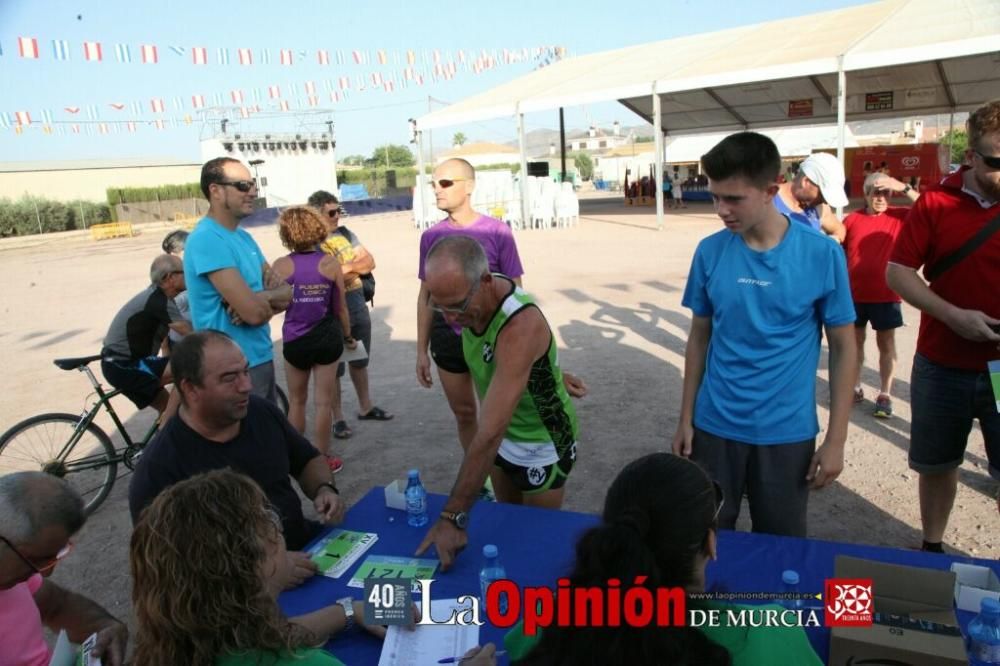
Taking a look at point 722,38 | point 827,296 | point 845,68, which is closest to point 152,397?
point 827,296

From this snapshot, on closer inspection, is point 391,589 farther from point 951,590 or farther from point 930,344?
point 930,344

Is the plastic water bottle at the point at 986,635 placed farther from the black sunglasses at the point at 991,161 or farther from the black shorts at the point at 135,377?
the black shorts at the point at 135,377

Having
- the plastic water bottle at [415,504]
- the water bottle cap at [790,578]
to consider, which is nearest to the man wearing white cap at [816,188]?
the water bottle cap at [790,578]

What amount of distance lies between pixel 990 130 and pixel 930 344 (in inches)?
35.3

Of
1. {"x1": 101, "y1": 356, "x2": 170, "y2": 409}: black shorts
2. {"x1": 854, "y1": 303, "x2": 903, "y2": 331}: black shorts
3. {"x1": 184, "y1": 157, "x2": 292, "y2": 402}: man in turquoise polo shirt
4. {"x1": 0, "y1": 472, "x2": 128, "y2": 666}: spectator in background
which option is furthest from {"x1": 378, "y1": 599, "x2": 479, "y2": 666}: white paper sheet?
{"x1": 854, "y1": 303, "x2": 903, "y2": 331}: black shorts

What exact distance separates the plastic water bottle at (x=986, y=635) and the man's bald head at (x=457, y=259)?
174 cm

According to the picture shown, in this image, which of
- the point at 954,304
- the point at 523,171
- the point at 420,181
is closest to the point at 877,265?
the point at 954,304

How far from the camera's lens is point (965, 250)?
2635 millimetres

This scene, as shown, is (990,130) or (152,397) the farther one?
(152,397)

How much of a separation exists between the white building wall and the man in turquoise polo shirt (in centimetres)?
3815

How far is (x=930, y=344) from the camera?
9.26ft

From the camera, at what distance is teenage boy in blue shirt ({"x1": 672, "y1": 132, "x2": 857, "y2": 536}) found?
2373 mm

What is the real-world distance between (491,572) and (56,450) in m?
4.04

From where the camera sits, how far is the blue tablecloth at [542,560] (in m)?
1.95
